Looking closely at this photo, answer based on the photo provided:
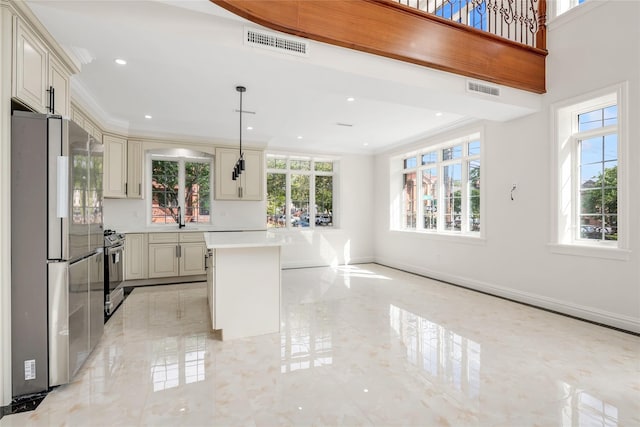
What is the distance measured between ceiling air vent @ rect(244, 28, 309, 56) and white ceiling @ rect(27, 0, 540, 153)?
0.16 feet

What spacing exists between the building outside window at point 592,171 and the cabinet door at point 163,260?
575 centimetres

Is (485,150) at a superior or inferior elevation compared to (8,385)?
superior

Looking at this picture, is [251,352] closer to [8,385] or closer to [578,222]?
[8,385]

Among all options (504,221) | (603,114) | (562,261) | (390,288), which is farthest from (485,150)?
(390,288)

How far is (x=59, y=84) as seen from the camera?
2.73m

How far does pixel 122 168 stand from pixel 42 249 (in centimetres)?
379

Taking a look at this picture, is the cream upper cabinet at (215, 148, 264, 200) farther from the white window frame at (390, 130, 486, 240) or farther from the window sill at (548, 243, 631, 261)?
the window sill at (548, 243, 631, 261)

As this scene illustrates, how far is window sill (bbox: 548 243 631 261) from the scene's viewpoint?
3336 mm

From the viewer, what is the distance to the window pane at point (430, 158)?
6.34 meters

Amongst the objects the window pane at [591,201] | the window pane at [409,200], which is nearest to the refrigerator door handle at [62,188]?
the window pane at [591,201]

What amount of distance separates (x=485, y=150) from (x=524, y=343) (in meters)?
2.99

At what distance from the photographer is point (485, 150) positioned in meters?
4.96

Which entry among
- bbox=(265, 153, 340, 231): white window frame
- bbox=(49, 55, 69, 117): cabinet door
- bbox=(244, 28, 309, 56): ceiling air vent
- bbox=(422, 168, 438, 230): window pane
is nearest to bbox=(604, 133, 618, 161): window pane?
bbox=(422, 168, 438, 230): window pane

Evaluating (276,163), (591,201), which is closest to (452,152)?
(591,201)
